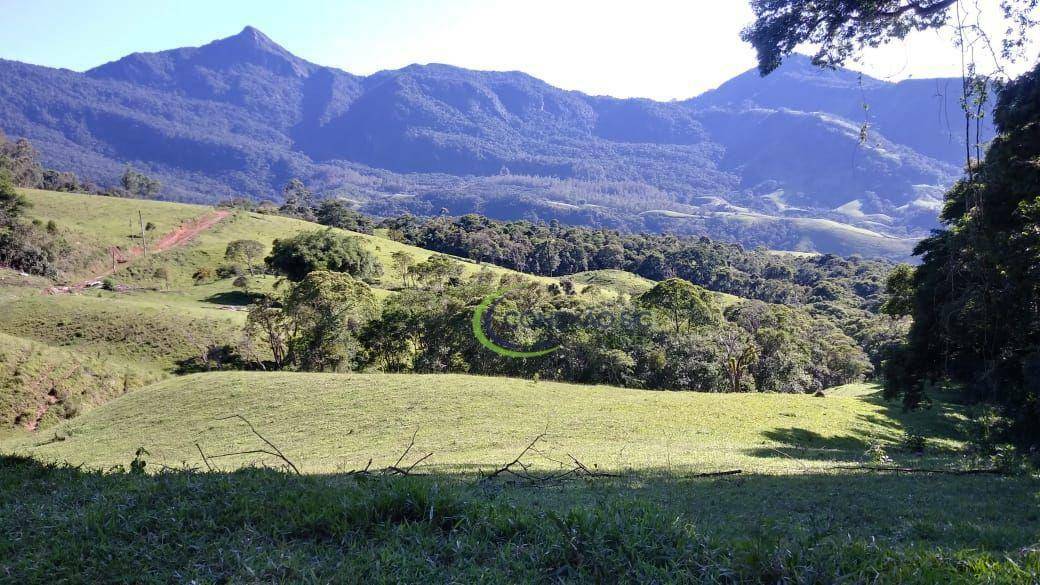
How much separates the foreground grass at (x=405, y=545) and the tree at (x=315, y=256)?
2346 inches

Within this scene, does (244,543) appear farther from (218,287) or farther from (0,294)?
(218,287)

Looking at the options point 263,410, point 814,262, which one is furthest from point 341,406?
point 814,262

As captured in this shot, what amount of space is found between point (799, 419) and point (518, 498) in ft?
62.9

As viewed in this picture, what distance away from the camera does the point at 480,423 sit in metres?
18.9

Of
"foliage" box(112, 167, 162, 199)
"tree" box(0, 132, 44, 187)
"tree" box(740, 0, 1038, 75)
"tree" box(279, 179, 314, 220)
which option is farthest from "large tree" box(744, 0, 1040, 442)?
"foliage" box(112, 167, 162, 199)

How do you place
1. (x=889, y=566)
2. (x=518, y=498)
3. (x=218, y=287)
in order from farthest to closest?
(x=218, y=287), (x=518, y=498), (x=889, y=566)

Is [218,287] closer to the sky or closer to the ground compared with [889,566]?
closer to the ground

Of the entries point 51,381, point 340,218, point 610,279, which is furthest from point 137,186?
point 51,381

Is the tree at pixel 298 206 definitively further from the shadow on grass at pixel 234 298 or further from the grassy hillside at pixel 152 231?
the shadow on grass at pixel 234 298

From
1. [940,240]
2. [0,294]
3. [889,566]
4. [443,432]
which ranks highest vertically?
[940,240]

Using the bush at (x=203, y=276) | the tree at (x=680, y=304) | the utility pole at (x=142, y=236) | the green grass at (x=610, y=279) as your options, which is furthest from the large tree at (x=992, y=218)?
the green grass at (x=610, y=279)

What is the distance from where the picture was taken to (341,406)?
21500mm

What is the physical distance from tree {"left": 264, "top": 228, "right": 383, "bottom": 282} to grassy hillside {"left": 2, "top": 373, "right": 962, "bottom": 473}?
36843 millimetres

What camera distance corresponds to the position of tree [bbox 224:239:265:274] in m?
66.4
